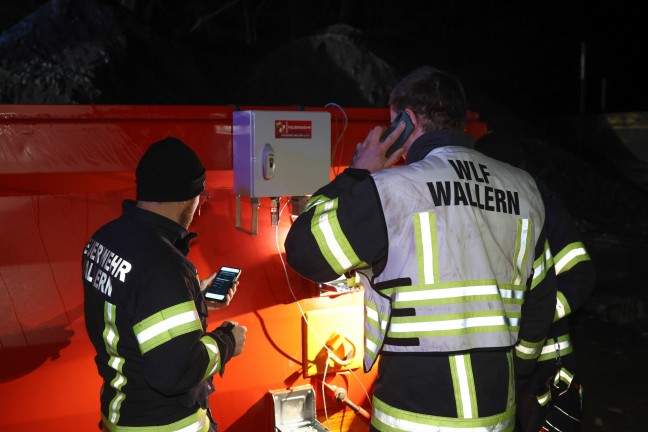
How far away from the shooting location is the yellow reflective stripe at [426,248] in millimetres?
1823

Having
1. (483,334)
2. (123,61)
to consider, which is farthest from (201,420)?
(123,61)

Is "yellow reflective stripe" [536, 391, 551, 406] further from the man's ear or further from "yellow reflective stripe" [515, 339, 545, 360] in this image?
the man's ear

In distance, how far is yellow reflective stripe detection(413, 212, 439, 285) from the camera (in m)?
1.82

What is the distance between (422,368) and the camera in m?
1.85

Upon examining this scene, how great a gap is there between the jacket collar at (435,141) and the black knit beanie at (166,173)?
2.40 ft

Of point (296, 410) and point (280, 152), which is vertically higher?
point (280, 152)

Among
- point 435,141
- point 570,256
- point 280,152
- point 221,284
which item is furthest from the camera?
point 280,152

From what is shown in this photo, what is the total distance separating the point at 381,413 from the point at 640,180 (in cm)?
1100

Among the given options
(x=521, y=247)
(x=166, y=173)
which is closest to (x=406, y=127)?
(x=521, y=247)

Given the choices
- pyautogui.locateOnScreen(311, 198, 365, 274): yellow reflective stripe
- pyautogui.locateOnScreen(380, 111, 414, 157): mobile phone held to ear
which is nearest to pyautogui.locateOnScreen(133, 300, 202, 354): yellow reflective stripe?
pyautogui.locateOnScreen(311, 198, 365, 274): yellow reflective stripe

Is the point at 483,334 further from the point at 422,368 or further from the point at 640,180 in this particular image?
the point at 640,180

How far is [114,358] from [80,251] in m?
0.78

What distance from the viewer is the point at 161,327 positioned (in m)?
1.84

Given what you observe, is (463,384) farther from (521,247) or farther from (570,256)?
(570,256)
